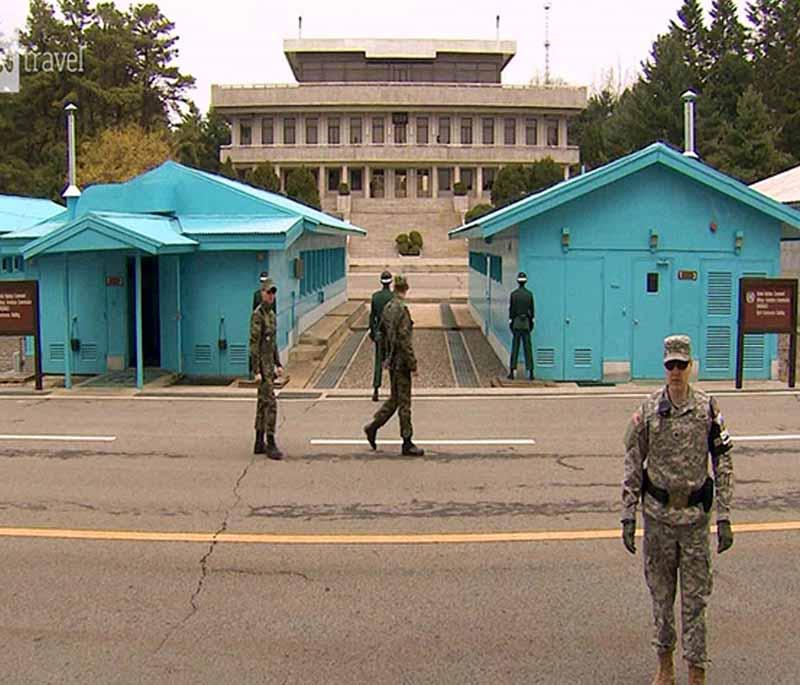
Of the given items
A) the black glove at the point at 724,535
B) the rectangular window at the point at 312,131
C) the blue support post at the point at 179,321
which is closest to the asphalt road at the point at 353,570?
the black glove at the point at 724,535

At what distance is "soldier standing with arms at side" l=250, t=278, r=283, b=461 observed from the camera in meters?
10.7

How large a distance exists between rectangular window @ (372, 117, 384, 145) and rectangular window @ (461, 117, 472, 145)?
6609mm

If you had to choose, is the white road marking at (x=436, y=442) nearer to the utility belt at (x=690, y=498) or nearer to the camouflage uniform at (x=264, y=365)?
the camouflage uniform at (x=264, y=365)

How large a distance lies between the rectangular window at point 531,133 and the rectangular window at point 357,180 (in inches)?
546

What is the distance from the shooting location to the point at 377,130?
79.0 metres

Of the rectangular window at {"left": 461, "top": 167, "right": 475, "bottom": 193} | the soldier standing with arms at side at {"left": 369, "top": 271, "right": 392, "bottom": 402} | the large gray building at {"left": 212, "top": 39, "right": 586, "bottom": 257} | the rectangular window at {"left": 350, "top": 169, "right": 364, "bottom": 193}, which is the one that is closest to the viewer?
the soldier standing with arms at side at {"left": 369, "top": 271, "right": 392, "bottom": 402}

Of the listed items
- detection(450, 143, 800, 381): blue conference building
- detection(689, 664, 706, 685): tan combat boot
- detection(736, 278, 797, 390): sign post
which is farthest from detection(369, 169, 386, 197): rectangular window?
detection(689, 664, 706, 685): tan combat boot

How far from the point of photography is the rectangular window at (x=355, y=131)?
258ft

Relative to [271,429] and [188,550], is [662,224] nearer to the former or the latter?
[271,429]

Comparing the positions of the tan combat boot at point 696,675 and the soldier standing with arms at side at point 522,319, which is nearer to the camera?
the tan combat boot at point 696,675

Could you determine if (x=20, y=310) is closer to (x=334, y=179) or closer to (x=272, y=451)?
(x=272, y=451)

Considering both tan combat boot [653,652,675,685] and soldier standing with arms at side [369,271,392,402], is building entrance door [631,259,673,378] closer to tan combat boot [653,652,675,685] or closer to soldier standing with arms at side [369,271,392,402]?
soldier standing with arms at side [369,271,392,402]

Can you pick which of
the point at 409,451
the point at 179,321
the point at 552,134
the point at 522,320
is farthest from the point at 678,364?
the point at 552,134

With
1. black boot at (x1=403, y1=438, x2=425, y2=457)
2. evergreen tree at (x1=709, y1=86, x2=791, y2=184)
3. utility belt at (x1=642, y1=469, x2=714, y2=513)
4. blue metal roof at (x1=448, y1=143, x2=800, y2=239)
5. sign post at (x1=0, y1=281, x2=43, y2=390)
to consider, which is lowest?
black boot at (x1=403, y1=438, x2=425, y2=457)
